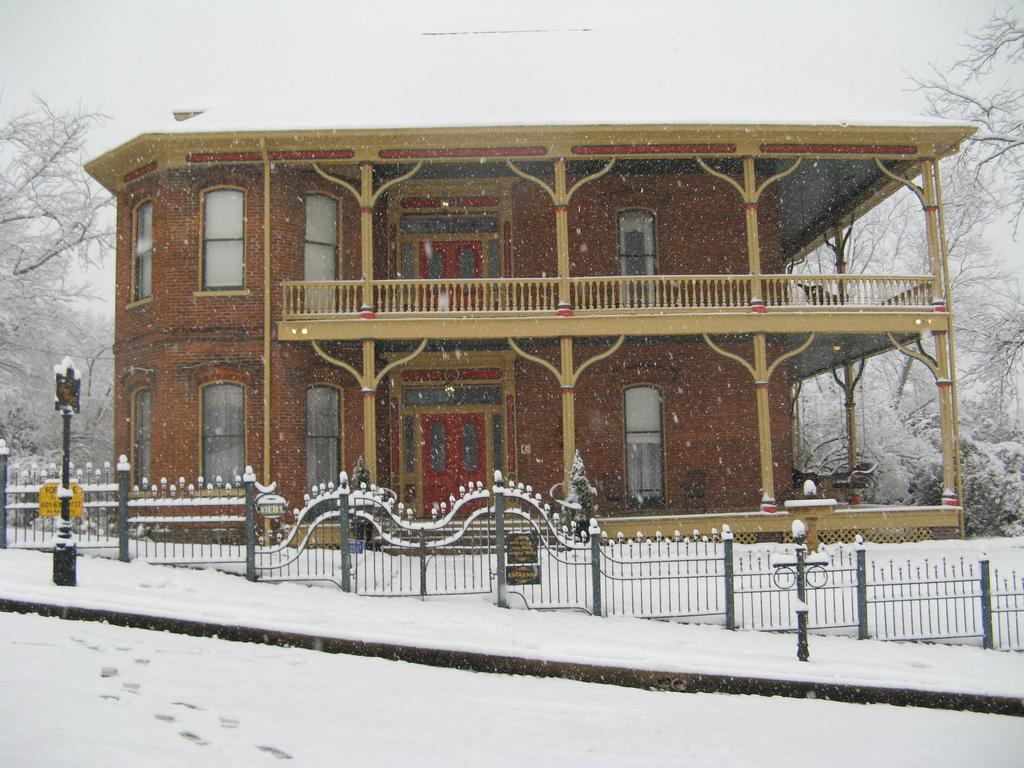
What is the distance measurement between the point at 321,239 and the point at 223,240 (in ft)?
5.94

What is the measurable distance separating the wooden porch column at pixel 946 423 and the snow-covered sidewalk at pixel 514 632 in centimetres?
664

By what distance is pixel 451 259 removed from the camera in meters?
18.4

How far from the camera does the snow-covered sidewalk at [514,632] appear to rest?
8.38 meters

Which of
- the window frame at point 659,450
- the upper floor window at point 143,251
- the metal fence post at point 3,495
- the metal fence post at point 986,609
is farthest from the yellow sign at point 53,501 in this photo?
the metal fence post at point 986,609

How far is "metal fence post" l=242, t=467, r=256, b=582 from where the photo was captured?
36.6 ft

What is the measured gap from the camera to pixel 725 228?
1842 cm

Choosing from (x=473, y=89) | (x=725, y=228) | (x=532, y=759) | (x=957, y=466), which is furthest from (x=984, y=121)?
(x=532, y=759)

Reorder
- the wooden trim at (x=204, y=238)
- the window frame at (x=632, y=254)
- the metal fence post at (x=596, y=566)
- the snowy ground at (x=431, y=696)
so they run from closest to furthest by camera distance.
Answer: the snowy ground at (x=431, y=696), the metal fence post at (x=596, y=566), the wooden trim at (x=204, y=238), the window frame at (x=632, y=254)

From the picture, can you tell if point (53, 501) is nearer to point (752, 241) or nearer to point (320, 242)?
point (320, 242)

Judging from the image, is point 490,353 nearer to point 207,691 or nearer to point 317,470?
point 317,470

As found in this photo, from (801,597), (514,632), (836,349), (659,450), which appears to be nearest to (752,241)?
(836,349)

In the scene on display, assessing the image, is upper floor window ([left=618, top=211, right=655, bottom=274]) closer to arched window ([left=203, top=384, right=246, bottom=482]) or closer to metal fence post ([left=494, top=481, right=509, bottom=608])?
arched window ([left=203, top=384, right=246, bottom=482])

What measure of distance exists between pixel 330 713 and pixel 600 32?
18602 mm

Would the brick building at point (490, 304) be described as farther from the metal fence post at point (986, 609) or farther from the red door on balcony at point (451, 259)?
the metal fence post at point (986, 609)
